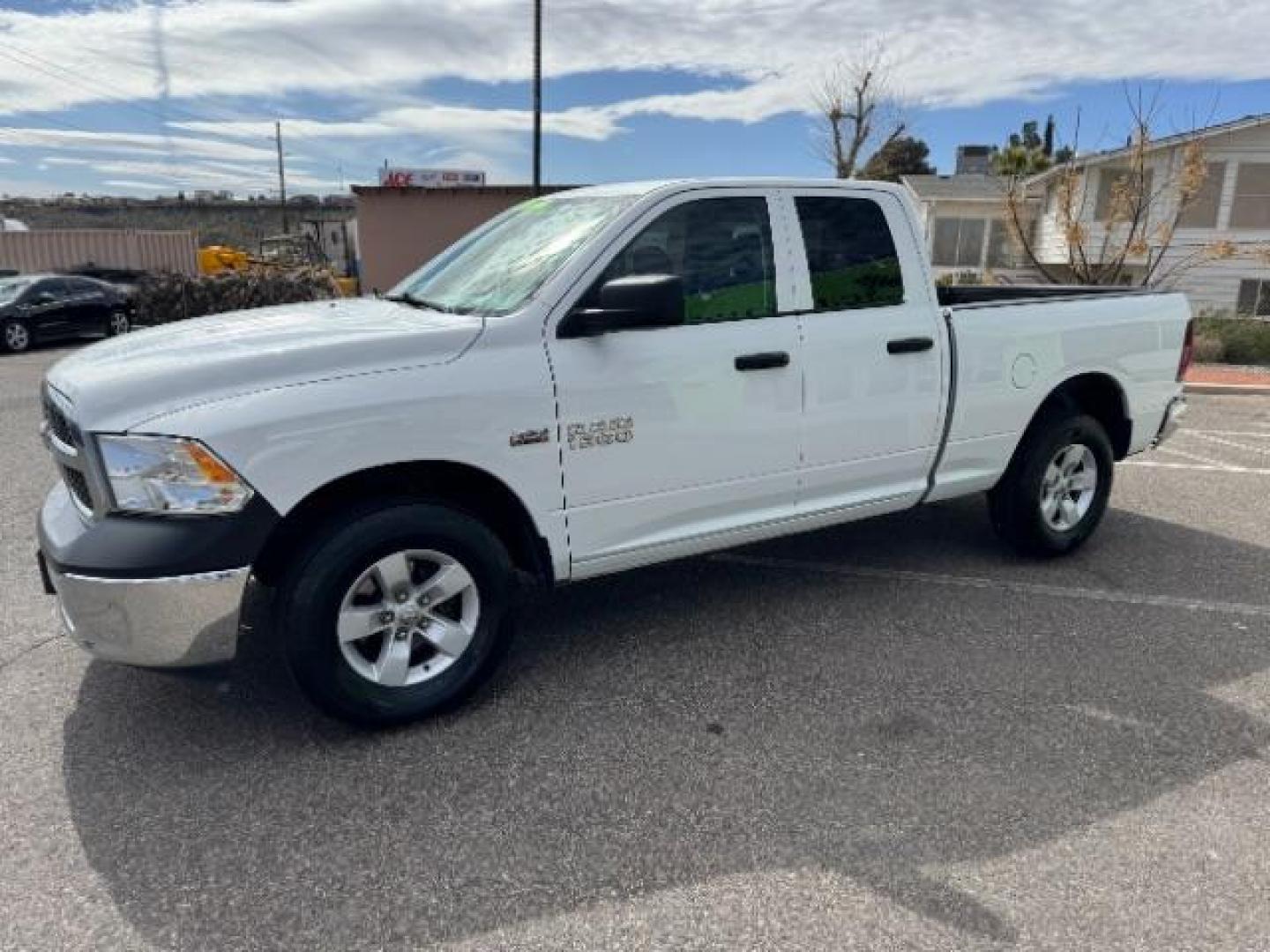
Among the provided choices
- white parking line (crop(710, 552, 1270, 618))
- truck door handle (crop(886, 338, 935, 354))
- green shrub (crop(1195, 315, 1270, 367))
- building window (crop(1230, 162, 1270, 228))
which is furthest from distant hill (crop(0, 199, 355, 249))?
truck door handle (crop(886, 338, 935, 354))

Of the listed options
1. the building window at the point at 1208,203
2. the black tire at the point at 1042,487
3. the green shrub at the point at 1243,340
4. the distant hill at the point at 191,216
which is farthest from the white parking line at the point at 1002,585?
the distant hill at the point at 191,216

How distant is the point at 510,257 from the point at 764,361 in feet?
3.79

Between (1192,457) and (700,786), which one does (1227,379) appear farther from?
(700,786)

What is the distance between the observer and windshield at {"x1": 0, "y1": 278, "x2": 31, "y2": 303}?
16422 mm

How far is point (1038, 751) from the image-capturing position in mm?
3162

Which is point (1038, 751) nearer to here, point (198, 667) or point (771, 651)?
point (771, 651)

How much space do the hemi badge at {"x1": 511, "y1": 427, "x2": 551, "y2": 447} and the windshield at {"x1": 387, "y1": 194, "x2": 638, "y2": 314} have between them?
1.58 ft

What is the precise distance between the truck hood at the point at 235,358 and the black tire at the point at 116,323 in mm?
16890

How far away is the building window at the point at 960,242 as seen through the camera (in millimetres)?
31609

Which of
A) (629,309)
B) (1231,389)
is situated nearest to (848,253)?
(629,309)

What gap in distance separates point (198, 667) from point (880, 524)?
404cm

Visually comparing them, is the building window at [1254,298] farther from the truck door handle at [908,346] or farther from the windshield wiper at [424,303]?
the windshield wiper at [424,303]

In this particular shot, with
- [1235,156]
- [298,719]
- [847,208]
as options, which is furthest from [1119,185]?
[298,719]

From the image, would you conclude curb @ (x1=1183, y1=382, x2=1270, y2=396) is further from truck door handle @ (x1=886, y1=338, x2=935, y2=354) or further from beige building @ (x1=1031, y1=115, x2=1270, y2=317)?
beige building @ (x1=1031, y1=115, x2=1270, y2=317)
